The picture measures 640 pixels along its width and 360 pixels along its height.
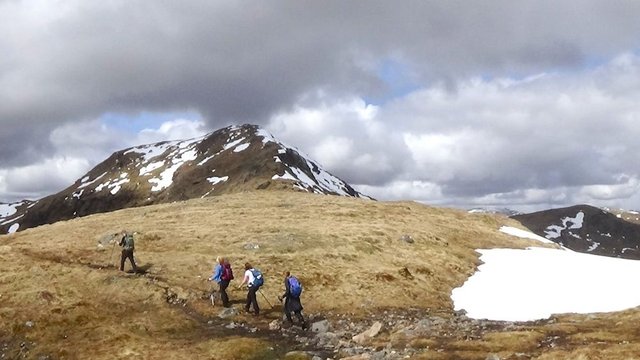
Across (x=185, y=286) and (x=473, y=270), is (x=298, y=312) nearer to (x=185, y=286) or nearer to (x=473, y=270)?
(x=185, y=286)

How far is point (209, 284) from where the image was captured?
3925 cm

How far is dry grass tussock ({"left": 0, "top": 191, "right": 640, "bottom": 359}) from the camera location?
28.4 m

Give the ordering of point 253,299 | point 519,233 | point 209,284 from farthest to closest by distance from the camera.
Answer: point 519,233, point 209,284, point 253,299

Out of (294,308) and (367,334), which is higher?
(294,308)

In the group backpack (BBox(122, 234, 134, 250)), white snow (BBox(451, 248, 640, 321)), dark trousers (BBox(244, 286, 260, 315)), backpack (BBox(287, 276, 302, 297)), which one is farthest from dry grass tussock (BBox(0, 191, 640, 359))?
backpack (BBox(287, 276, 302, 297))

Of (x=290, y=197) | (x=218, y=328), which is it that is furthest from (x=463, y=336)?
(x=290, y=197)

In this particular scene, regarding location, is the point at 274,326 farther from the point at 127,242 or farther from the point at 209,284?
the point at 127,242

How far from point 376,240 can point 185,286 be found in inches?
853

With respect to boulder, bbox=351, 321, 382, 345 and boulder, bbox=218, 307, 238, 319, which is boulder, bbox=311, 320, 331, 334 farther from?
boulder, bbox=218, 307, 238, 319

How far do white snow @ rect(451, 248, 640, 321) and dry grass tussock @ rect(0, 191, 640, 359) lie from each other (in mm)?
2225

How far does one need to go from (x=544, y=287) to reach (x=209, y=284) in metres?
26.7

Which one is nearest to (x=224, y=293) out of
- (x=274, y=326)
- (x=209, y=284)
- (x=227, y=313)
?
(x=227, y=313)

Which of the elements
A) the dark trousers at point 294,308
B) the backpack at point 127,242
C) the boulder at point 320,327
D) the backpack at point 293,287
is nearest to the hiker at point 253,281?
the dark trousers at point 294,308

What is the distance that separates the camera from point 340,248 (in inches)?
1943
